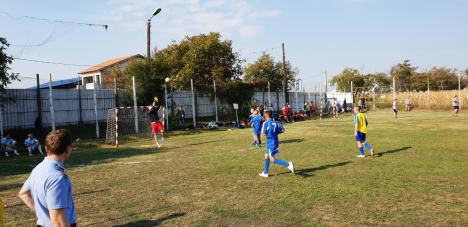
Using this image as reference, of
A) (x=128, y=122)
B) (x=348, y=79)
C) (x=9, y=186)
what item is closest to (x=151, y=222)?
(x=9, y=186)

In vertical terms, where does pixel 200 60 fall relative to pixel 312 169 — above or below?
above

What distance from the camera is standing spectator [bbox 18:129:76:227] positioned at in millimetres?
3734

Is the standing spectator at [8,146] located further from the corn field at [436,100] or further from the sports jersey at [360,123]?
the corn field at [436,100]

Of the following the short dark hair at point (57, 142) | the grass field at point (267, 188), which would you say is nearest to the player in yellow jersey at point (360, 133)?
the grass field at point (267, 188)

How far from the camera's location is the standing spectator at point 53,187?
373 cm

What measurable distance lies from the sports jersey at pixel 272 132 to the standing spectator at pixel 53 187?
7.66 meters

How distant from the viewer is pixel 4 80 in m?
Result: 23.0

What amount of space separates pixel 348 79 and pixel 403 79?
10277 millimetres

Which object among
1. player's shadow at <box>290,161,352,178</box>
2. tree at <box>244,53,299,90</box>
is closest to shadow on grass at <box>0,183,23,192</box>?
player's shadow at <box>290,161,352,178</box>

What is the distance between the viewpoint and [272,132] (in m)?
11.4

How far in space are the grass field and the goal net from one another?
8.98 metres

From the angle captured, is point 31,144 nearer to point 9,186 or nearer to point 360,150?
point 9,186

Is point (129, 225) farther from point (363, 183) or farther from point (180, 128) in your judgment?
point (180, 128)

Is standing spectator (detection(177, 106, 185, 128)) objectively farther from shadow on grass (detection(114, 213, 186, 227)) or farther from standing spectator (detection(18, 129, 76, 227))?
standing spectator (detection(18, 129, 76, 227))
